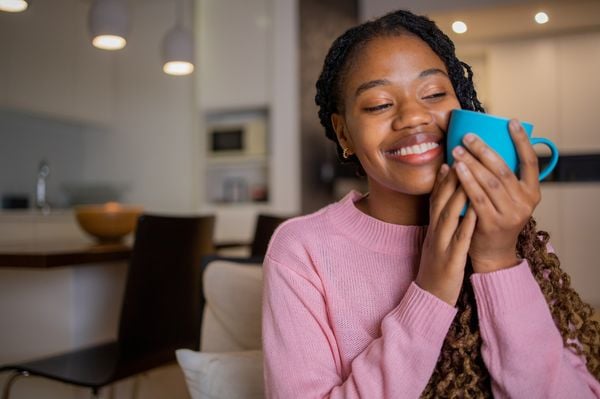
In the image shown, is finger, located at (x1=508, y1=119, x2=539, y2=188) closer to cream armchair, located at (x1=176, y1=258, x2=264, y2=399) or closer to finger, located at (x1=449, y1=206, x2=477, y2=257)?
finger, located at (x1=449, y1=206, x2=477, y2=257)

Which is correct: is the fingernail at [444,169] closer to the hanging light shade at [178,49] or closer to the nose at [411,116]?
the nose at [411,116]

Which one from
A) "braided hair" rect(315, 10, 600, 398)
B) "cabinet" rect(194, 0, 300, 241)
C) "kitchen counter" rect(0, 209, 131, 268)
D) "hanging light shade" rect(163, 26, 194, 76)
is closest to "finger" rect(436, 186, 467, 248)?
"braided hair" rect(315, 10, 600, 398)

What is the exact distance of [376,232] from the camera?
83 cm

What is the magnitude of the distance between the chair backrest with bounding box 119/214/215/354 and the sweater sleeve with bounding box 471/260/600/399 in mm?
1211

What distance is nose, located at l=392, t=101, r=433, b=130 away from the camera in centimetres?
71

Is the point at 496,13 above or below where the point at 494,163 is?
above

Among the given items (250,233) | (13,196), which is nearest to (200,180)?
(250,233)

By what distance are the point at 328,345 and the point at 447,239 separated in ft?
0.74

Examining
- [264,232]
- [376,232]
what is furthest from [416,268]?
[264,232]

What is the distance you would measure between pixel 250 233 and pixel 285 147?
67cm

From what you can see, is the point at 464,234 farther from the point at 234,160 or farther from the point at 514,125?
the point at 234,160

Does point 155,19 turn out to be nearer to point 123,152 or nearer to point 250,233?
point 123,152

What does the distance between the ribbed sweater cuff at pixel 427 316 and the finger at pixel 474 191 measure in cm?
13

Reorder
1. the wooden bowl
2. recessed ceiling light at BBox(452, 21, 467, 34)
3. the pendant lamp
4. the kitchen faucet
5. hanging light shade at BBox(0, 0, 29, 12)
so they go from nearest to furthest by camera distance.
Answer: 1. recessed ceiling light at BBox(452, 21, 467, 34)
2. hanging light shade at BBox(0, 0, 29, 12)
3. the wooden bowl
4. the pendant lamp
5. the kitchen faucet
